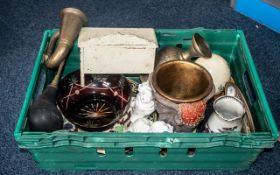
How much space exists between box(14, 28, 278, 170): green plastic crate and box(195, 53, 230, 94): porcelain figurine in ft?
0.18

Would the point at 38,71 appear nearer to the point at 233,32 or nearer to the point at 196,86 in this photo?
the point at 196,86

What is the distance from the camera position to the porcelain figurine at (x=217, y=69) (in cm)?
107

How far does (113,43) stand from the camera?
100cm

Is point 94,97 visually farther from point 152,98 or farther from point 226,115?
point 226,115

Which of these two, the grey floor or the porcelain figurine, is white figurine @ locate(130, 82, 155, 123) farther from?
the grey floor

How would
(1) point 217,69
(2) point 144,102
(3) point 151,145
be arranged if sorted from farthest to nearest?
(1) point 217,69 → (2) point 144,102 → (3) point 151,145

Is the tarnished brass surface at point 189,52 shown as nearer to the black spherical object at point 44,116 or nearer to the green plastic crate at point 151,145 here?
the green plastic crate at point 151,145

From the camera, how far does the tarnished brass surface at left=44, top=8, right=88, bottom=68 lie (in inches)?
39.5

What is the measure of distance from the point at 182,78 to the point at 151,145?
9.5 inches

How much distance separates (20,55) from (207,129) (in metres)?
0.73

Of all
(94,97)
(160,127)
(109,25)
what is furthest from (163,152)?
(109,25)

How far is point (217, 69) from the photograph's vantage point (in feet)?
3.50

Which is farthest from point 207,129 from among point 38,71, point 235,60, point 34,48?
point 34,48

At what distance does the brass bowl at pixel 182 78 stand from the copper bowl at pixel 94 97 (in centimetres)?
12
